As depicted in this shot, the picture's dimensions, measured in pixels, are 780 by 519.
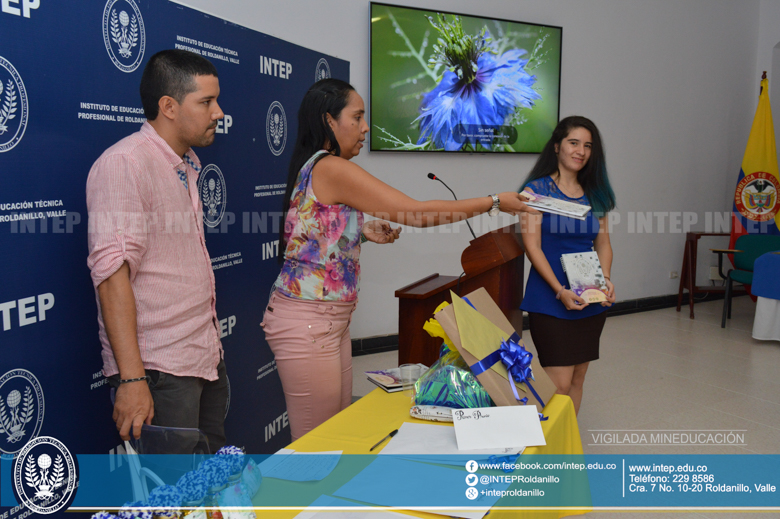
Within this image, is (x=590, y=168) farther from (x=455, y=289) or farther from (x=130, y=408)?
(x=130, y=408)

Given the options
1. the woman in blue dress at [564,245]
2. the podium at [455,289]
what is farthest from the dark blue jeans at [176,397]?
the woman in blue dress at [564,245]

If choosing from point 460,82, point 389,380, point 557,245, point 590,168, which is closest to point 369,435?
point 389,380

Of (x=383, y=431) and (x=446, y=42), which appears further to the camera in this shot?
(x=446, y=42)

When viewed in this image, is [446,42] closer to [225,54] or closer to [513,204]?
[225,54]

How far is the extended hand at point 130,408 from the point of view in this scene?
1475 mm

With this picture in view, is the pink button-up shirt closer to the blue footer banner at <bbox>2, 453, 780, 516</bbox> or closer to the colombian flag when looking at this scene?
the blue footer banner at <bbox>2, 453, 780, 516</bbox>

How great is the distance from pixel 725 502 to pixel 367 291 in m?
2.88

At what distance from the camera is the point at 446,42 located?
4672mm

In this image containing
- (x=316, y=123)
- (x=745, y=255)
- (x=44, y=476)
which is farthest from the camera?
(x=745, y=255)

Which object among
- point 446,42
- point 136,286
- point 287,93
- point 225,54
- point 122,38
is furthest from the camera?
point 446,42

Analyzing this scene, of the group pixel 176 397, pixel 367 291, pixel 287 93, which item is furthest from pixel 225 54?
pixel 367 291

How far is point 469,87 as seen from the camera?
189 inches

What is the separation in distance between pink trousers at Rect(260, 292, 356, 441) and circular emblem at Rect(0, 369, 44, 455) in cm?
67

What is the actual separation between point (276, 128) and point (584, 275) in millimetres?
1645
